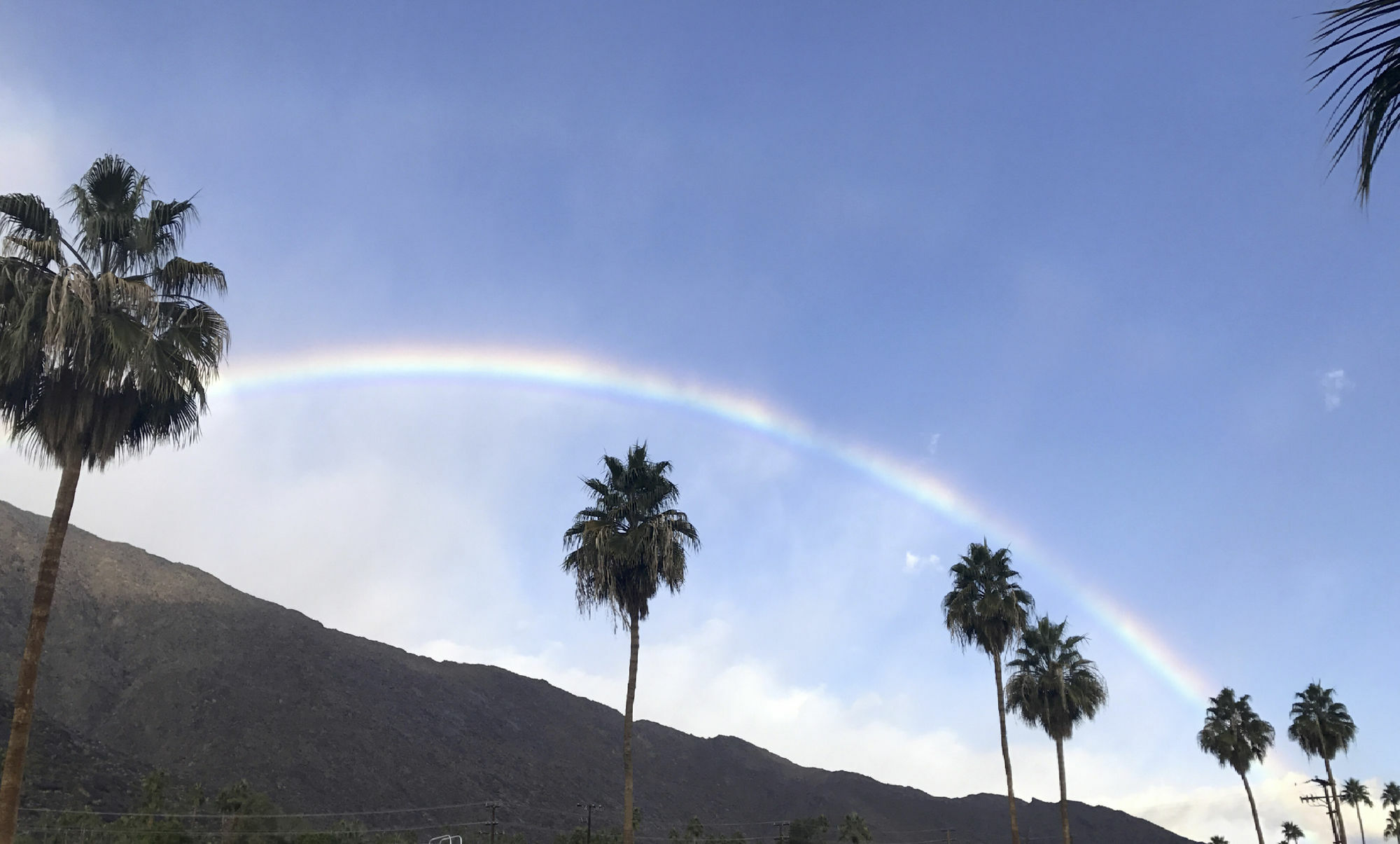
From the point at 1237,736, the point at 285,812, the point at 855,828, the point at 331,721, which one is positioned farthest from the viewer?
the point at 331,721

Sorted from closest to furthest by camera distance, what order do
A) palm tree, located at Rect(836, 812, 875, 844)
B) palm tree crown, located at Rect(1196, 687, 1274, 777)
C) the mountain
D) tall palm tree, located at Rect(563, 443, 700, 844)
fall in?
1. tall palm tree, located at Rect(563, 443, 700, 844)
2. palm tree crown, located at Rect(1196, 687, 1274, 777)
3. palm tree, located at Rect(836, 812, 875, 844)
4. the mountain

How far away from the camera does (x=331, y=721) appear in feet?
450

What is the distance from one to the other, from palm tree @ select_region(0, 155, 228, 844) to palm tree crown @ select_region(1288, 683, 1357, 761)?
7876cm

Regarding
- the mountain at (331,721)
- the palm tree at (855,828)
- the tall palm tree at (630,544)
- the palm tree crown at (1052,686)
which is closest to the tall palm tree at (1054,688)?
the palm tree crown at (1052,686)

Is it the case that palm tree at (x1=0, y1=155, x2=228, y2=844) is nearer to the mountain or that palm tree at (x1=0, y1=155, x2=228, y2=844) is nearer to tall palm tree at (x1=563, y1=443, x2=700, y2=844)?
tall palm tree at (x1=563, y1=443, x2=700, y2=844)

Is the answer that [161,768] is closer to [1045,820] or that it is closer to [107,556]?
[107,556]

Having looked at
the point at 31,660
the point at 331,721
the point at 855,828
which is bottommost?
the point at 31,660

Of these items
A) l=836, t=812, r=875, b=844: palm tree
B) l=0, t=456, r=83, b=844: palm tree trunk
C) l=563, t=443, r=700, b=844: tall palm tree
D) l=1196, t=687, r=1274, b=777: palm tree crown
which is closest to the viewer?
l=0, t=456, r=83, b=844: palm tree trunk

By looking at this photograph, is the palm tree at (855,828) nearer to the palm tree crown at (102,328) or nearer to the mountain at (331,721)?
the mountain at (331,721)

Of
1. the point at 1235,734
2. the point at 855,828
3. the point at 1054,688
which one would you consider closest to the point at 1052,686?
the point at 1054,688

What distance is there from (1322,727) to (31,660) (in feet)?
268

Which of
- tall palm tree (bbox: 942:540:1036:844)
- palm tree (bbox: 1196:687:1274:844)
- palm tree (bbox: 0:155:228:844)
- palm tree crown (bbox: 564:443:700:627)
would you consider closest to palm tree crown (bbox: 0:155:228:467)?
palm tree (bbox: 0:155:228:844)

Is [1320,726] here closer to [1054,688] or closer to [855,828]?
[1054,688]

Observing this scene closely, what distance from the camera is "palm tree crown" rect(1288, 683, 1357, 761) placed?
240 feet
